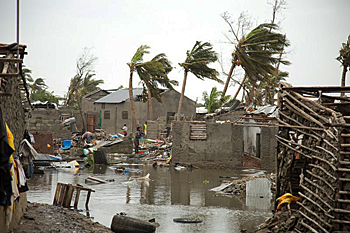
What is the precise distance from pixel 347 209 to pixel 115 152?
21.3 m

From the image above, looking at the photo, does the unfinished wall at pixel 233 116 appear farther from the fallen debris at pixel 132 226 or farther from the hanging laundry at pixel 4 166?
the hanging laundry at pixel 4 166

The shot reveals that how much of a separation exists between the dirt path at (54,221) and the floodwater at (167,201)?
61 centimetres

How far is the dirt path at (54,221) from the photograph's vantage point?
921 centimetres

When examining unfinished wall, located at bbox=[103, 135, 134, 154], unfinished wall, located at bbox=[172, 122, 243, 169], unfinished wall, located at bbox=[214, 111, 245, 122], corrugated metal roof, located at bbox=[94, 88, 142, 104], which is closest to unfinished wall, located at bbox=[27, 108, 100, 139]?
unfinished wall, located at bbox=[103, 135, 134, 154]

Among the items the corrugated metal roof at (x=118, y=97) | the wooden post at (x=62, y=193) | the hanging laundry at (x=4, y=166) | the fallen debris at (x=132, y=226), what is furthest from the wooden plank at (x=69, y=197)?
the corrugated metal roof at (x=118, y=97)

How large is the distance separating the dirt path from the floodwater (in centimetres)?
61

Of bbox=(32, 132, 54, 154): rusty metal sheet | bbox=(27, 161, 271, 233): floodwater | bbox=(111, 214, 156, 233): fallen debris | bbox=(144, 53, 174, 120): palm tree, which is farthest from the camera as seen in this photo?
bbox=(144, 53, 174, 120): palm tree

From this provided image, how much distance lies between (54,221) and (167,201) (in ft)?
14.6

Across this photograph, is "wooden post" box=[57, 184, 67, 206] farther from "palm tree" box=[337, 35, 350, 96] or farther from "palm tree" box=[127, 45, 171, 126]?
"palm tree" box=[127, 45, 171, 126]

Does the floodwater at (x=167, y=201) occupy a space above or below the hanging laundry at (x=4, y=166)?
below

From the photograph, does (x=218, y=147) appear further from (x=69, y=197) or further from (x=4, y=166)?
(x=4, y=166)

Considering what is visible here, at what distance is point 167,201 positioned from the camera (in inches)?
539

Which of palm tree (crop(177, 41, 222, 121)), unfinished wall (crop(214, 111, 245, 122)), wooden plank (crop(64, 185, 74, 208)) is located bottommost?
wooden plank (crop(64, 185, 74, 208))

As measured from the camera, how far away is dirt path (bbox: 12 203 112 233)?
30.2ft
